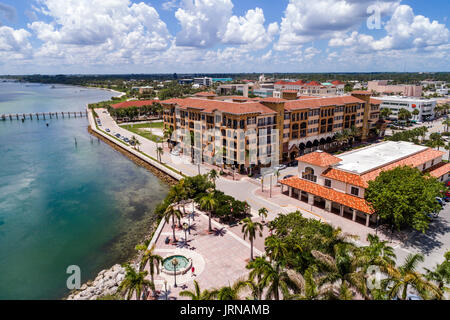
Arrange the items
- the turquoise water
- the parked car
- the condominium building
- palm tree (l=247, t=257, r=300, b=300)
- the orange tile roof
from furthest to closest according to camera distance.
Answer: the parked car
the condominium building
the orange tile roof
the turquoise water
palm tree (l=247, t=257, r=300, b=300)

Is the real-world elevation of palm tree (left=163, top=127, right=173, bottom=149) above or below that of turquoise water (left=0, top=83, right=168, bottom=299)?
above

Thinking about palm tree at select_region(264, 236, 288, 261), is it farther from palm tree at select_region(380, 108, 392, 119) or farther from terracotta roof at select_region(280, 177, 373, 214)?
palm tree at select_region(380, 108, 392, 119)

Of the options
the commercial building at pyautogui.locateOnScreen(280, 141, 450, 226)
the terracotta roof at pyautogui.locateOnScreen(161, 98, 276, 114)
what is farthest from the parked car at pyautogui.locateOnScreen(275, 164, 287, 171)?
the terracotta roof at pyautogui.locateOnScreen(161, 98, 276, 114)

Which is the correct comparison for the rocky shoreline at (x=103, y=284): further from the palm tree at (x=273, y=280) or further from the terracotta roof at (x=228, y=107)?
the terracotta roof at (x=228, y=107)

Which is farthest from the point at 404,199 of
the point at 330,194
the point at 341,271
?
the point at 341,271
